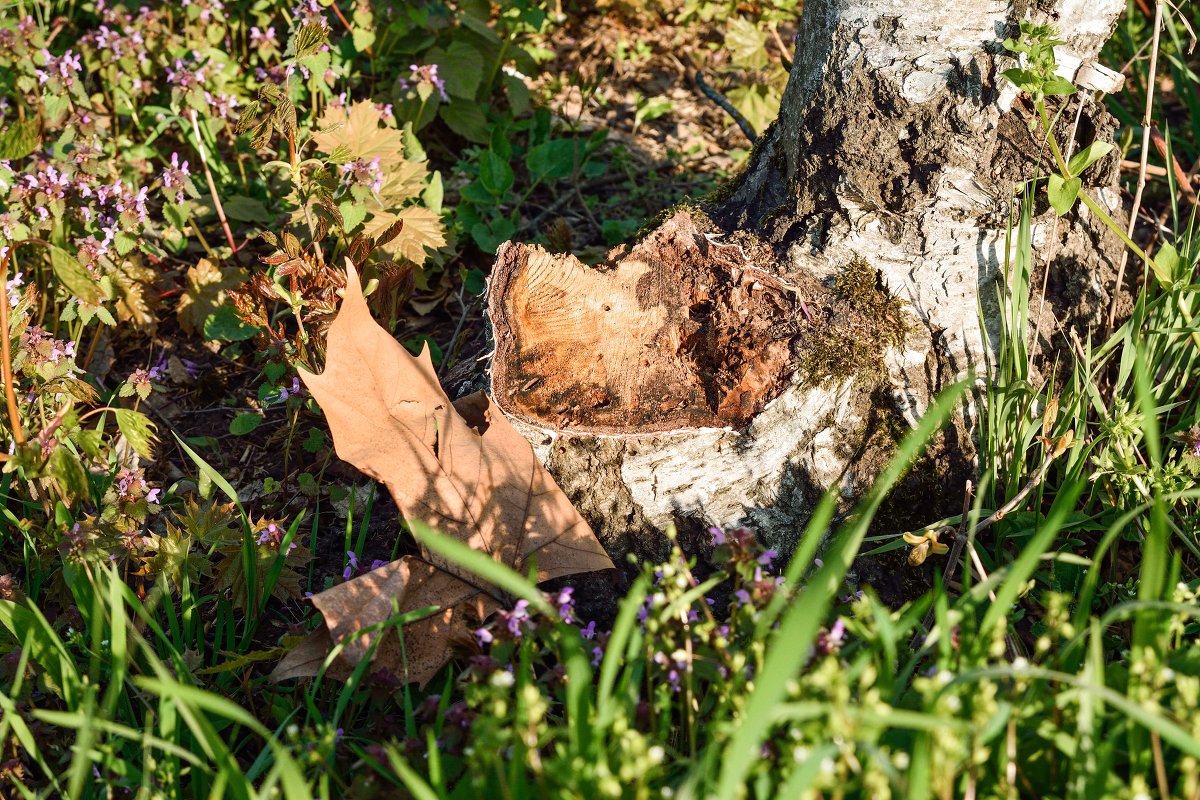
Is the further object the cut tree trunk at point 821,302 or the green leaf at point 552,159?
the green leaf at point 552,159

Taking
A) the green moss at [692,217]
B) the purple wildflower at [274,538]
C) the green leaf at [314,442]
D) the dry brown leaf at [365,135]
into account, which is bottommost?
the purple wildflower at [274,538]

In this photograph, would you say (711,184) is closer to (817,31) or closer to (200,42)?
(817,31)

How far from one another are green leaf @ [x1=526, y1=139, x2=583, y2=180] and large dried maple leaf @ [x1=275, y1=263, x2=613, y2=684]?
1.41 m

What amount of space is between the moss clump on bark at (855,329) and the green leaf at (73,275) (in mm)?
1643

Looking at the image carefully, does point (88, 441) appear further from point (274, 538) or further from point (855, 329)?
point (855, 329)

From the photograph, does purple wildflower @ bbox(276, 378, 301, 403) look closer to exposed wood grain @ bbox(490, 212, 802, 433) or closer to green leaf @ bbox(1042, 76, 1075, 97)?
exposed wood grain @ bbox(490, 212, 802, 433)

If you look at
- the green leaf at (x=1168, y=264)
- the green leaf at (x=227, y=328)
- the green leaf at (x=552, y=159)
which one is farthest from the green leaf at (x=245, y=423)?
the green leaf at (x=1168, y=264)

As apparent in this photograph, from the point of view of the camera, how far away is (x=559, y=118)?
3.68 m

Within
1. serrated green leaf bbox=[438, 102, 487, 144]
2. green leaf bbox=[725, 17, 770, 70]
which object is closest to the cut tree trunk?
serrated green leaf bbox=[438, 102, 487, 144]

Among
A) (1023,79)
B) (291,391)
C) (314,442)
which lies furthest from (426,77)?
(1023,79)

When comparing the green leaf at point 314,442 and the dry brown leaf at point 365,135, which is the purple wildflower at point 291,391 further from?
the dry brown leaf at point 365,135

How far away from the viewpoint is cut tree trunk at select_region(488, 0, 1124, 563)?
1.91 meters

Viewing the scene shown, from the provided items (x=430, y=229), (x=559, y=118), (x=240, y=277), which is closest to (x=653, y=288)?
(x=430, y=229)

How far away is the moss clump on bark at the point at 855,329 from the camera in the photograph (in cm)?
195
